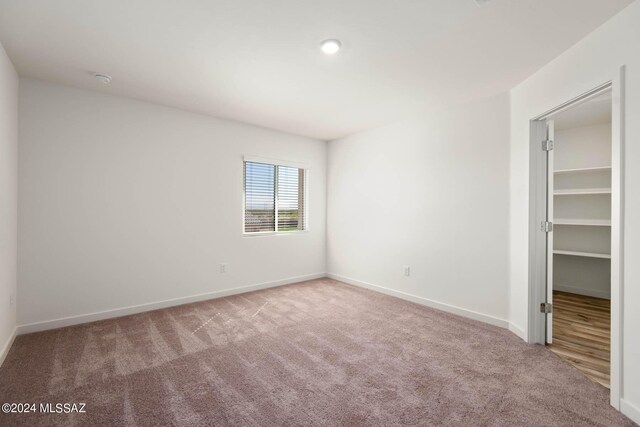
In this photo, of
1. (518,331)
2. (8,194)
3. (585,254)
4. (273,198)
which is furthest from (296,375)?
(585,254)

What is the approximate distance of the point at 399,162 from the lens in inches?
173

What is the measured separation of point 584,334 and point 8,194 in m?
5.71

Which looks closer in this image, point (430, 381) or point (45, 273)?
point (430, 381)

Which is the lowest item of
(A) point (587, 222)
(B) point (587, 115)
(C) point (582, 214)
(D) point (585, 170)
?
(A) point (587, 222)

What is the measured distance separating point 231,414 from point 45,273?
2.72m

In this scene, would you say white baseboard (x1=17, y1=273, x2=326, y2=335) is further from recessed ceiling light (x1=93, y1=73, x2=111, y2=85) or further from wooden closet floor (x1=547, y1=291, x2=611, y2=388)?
wooden closet floor (x1=547, y1=291, x2=611, y2=388)

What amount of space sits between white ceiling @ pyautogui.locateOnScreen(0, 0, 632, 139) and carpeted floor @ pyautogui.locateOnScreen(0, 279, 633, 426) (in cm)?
259

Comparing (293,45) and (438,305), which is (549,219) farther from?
(293,45)

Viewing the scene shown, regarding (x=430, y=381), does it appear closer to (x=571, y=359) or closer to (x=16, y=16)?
(x=571, y=359)

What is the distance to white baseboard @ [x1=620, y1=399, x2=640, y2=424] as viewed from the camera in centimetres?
176

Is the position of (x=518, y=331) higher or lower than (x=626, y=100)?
lower

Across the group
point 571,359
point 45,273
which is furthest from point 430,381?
point 45,273

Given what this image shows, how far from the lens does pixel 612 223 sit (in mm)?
1966

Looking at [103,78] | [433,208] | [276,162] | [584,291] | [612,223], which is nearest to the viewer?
[612,223]
